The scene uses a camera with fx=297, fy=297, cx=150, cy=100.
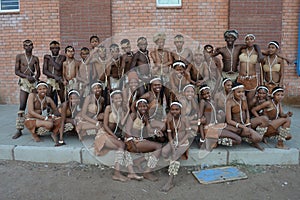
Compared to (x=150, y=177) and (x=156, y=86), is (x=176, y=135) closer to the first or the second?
(x=150, y=177)

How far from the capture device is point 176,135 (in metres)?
3.97

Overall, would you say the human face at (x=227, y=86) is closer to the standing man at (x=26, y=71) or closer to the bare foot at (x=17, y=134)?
the standing man at (x=26, y=71)

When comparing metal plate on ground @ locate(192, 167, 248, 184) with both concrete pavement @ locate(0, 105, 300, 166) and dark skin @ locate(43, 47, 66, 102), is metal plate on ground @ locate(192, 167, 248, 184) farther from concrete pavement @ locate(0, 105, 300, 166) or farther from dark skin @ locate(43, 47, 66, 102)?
dark skin @ locate(43, 47, 66, 102)

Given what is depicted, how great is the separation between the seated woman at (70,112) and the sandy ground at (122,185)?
632mm

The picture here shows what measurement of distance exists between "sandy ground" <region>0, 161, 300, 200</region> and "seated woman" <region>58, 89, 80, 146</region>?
2.07ft

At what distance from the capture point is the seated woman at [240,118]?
14.0 ft

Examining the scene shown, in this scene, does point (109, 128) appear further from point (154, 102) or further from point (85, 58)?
point (85, 58)

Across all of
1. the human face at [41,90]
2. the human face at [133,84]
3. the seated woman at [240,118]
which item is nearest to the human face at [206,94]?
the seated woman at [240,118]

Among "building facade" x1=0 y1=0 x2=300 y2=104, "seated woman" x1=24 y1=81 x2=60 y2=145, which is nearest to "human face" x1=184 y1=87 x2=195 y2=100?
"seated woman" x1=24 y1=81 x2=60 y2=145

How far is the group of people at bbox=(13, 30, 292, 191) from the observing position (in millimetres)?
4008

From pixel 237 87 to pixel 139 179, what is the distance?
1.95 metres

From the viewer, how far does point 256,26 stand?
23.3 feet

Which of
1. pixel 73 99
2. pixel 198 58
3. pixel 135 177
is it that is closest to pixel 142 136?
pixel 135 177

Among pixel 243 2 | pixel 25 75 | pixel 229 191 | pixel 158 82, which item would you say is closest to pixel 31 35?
pixel 25 75
